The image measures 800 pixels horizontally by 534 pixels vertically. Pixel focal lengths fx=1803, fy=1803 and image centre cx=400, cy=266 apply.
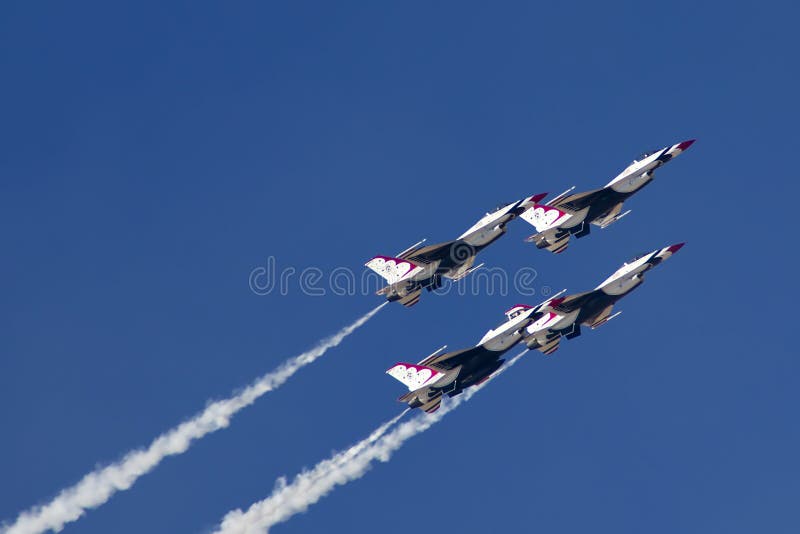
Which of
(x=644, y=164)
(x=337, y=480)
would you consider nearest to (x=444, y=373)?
(x=337, y=480)

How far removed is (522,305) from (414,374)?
1034 centimetres

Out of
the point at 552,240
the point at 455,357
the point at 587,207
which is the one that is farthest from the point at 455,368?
the point at 587,207

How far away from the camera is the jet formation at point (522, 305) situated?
142m

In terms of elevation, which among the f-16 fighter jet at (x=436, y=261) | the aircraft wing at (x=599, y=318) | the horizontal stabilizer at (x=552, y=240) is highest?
the f-16 fighter jet at (x=436, y=261)

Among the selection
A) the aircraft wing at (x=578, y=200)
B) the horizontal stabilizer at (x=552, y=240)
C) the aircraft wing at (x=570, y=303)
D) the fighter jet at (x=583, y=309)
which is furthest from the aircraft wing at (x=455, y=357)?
the aircraft wing at (x=578, y=200)

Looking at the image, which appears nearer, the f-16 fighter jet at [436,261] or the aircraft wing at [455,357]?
the aircraft wing at [455,357]

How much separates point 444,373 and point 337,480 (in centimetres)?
1326

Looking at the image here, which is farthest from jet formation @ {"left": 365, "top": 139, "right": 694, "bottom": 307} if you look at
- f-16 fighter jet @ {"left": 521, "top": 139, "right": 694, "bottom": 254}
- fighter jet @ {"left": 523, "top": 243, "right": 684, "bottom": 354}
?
fighter jet @ {"left": 523, "top": 243, "right": 684, "bottom": 354}

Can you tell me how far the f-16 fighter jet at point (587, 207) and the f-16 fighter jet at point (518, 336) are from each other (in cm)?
587

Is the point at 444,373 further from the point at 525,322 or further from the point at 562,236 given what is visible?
the point at 562,236

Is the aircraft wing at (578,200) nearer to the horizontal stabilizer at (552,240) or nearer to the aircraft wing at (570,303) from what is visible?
the horizontal stabilizer at (552,240)

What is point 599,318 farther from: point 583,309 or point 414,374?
point 414,374

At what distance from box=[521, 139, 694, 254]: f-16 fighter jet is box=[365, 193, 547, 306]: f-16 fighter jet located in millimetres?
2547

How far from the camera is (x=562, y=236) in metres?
149
